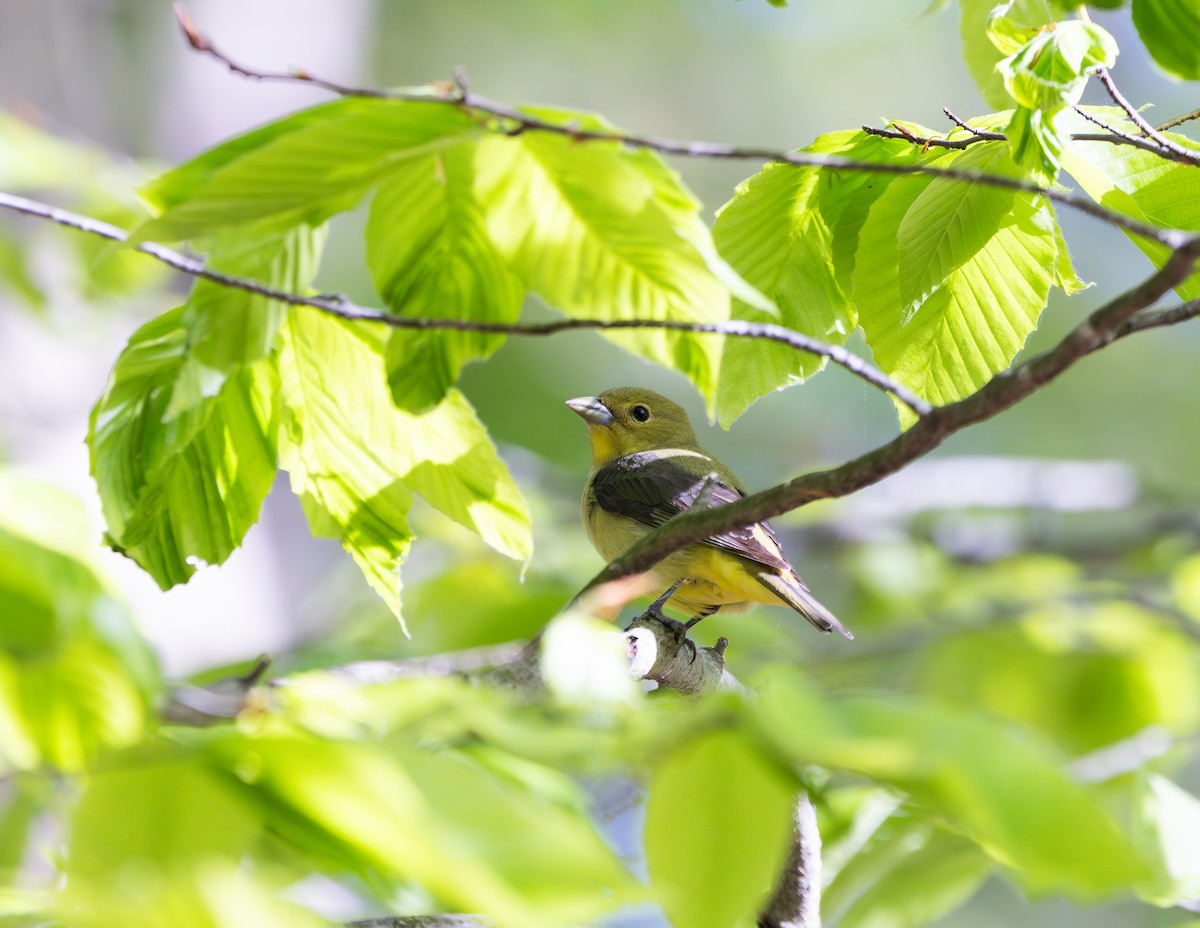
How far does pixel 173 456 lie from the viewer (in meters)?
1.46

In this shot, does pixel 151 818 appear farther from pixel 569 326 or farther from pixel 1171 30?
pixel 1171 30

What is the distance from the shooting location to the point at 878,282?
1.54 m

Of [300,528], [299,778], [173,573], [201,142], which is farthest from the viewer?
[300,528]

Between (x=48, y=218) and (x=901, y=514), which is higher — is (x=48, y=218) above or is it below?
above

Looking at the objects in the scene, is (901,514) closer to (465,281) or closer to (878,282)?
(878,282)

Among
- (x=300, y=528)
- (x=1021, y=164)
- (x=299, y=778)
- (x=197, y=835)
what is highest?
(x=1021, y=164)

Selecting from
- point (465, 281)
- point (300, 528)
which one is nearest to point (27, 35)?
point (300, 528)

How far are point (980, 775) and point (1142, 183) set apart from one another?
1.10 metres

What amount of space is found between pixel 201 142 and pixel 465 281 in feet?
16.2

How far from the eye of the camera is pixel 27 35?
5.93 meters

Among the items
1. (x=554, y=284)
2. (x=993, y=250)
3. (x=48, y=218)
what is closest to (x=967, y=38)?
(x=993, y=250)

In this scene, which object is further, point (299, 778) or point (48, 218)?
point (48, 218)

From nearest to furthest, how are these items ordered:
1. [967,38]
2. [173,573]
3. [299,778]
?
[299,778]
[173,573]
[967,38]

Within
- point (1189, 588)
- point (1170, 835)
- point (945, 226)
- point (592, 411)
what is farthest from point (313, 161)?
point (1189, 588)
